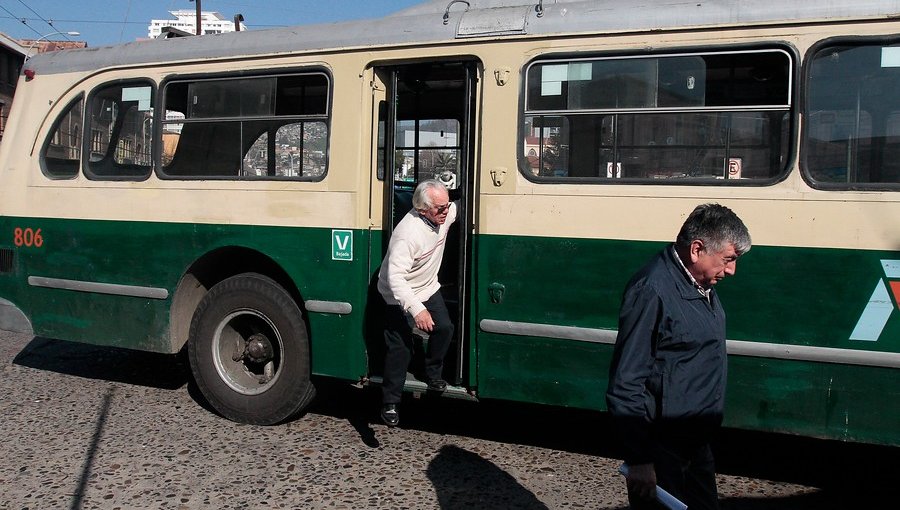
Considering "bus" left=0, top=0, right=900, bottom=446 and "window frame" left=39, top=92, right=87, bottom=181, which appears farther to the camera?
"window frame" left=39, top=92, right=87, bottom=181

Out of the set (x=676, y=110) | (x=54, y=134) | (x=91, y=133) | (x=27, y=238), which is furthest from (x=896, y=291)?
(x=27, y=238)

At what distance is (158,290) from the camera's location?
5719 mm

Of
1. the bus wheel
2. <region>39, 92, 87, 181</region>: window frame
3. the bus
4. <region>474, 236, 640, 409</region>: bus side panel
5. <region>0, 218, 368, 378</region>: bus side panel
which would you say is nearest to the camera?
the bus

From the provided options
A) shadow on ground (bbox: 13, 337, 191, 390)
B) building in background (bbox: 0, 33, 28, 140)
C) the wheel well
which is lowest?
shadow on ground (bbox: 13, 337, 191, 390)

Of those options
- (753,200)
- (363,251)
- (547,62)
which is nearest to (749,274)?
Result: (753,200)

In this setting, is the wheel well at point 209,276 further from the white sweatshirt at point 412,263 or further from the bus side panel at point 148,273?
the white sweatshirt at point 412,263

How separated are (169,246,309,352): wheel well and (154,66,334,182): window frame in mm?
551

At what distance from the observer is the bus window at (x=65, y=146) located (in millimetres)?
6105

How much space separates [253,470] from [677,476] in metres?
2.84

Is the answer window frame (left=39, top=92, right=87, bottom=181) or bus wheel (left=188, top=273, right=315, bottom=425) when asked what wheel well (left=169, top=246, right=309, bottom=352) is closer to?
bus wheel (left=188, top=273, right=315, bottom=425)

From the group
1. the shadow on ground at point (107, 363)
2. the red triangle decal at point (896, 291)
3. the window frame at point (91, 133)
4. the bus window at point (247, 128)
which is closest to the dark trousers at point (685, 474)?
the red triangle decal at point (896, 291)

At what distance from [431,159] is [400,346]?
1950 mm

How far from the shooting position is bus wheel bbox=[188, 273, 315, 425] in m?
5.36

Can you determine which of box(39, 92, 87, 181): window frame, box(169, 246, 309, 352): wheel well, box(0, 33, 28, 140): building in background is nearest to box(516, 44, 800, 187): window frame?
box(169, 246, 309, 352): wheel well
